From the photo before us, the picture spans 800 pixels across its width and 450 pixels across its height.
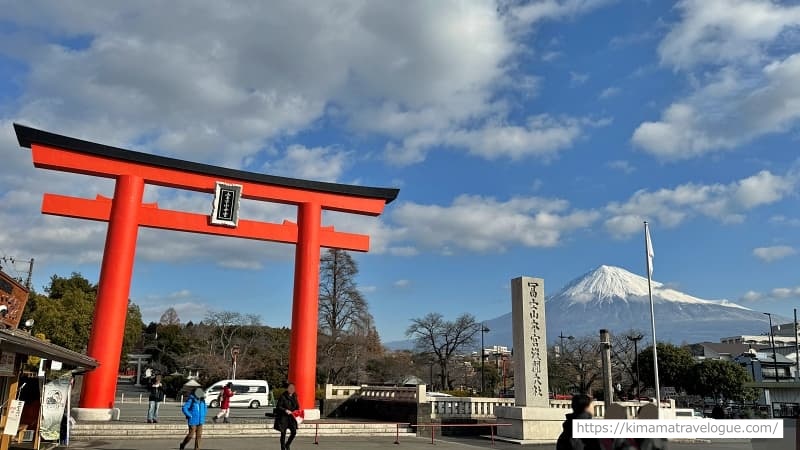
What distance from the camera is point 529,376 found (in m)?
16.5

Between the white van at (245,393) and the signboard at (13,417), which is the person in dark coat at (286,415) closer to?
the signboard at (13,417)

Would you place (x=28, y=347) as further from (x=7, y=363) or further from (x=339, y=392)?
(x=339, y=392)

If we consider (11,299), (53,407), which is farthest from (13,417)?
(11,299)

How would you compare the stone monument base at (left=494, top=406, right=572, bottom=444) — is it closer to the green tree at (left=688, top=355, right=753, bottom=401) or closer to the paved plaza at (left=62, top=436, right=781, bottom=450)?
the paved plaza at (left=62, top=436, right=781, bottom=450)

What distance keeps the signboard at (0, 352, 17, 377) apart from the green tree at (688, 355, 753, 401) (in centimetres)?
4843

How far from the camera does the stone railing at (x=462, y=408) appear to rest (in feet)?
62.1

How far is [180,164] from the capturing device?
1877cm

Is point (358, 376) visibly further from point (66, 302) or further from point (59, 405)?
point (59, 405)

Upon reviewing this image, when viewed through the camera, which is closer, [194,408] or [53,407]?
[194,408]

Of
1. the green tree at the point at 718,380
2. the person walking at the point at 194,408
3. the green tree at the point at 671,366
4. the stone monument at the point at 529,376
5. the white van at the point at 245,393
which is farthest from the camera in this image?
the green tree at the point at 671,366

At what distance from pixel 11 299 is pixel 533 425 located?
1383 cm

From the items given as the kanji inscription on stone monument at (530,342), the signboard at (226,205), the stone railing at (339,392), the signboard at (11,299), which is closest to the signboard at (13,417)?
the signboard at (11,299)

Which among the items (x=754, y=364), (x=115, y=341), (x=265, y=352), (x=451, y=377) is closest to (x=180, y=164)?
(x=115, y=341)

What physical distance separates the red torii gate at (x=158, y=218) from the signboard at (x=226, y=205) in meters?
0.05
